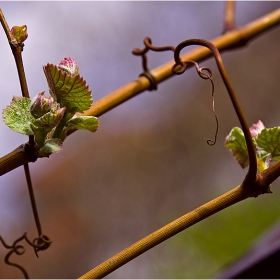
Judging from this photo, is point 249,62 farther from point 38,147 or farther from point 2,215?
point 38,147

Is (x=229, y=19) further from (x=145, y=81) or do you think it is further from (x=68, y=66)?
(x=68, y=66)

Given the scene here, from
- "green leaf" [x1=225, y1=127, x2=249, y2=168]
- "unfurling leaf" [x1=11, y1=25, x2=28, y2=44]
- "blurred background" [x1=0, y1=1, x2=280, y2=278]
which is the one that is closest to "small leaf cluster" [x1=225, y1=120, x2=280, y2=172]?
"green leaf" [x1=225, y1=127, x2=249, y2=168]

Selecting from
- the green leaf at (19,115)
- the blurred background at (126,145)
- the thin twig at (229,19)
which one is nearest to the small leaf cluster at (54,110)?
the green leaf at (19,115)

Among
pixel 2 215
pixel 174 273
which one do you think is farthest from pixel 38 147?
pixel 2 215

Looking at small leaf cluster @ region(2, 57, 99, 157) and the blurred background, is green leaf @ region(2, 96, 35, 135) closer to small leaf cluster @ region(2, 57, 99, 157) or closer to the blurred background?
small leaf cluster @ region(2, 57, 99, 157)

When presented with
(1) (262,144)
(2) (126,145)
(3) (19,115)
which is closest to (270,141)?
(1) (262,144)

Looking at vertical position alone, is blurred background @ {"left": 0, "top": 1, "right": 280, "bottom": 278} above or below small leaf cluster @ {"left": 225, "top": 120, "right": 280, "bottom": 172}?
above
